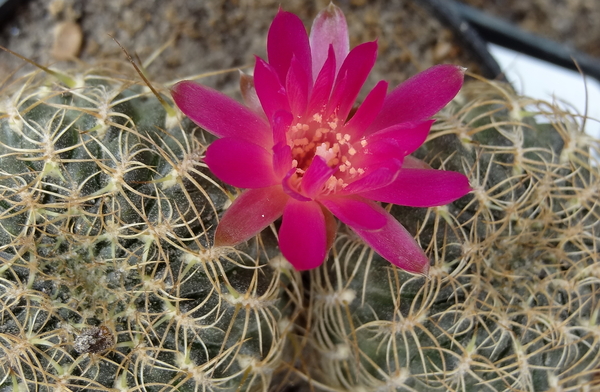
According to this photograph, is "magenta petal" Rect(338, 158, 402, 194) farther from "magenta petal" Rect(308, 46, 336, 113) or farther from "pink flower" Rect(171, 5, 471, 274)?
"magenta petal" Rect(308, 46, 336, 113)

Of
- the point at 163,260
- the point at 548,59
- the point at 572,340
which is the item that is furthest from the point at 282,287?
the point at 548,59

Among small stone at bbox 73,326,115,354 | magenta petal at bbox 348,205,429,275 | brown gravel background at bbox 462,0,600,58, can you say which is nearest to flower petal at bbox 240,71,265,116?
magenta petal at bbox 348,205,429,275

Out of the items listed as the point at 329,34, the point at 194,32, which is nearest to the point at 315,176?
the point at 329,34

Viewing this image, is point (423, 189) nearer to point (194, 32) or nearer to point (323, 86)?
point (323, 86)

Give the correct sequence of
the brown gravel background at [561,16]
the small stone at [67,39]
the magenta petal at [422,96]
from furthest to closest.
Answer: the brown gravel background at [561,16], the small stone at [67,39], the magenta petal at [422,96]

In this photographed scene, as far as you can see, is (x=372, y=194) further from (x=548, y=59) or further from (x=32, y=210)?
(x=548, y=59)

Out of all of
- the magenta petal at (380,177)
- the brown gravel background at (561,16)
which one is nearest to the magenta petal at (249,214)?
the magenta petal at (380,177)

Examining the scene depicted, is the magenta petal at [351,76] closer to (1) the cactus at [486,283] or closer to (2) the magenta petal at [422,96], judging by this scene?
(2) the magenta petal at [422,96]
